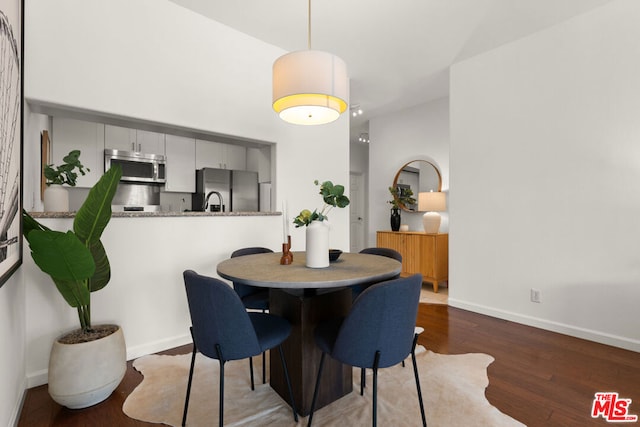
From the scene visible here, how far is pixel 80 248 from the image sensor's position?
1.56m

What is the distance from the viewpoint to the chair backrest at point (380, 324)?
4.22 feet

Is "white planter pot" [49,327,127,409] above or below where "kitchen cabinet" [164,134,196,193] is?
below

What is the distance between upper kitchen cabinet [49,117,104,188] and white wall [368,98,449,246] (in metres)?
4.26

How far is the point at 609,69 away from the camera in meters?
2.65

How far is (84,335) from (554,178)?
392 centimetres

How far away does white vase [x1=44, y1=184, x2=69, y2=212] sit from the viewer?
7.13ft

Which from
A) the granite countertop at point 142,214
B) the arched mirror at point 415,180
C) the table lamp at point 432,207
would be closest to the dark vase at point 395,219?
the arched mirror at point 415,180

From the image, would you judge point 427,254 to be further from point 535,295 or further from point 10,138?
point 10,138

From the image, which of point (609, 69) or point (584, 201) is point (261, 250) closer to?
point (584, 201)

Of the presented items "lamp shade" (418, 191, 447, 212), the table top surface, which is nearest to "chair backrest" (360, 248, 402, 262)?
the table top surface

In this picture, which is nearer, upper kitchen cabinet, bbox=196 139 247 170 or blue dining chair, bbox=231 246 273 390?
blue dining chair, bbox=231 246 273 390

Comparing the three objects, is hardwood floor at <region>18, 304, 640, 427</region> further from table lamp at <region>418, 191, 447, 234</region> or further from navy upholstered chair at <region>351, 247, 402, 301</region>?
table lamp at <region>418, 191, 447, 234</region>

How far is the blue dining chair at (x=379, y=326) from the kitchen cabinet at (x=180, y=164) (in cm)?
410

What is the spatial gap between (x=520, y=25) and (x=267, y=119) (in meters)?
2.58
